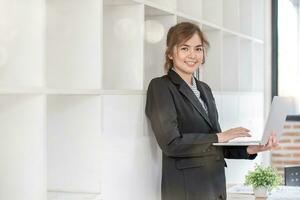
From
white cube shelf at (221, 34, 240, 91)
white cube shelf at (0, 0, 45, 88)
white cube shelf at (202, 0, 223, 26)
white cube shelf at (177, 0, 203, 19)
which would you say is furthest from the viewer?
white cube shelf at (221, 34, 240, 91)

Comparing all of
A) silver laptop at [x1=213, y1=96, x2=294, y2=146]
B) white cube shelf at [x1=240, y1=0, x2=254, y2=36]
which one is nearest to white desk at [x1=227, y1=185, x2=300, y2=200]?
silver laptop at [x1=213, y1=96, x2=294, y2=146]

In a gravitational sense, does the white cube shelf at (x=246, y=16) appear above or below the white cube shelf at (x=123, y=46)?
above

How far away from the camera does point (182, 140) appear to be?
287cm

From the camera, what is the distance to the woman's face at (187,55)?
119 inches

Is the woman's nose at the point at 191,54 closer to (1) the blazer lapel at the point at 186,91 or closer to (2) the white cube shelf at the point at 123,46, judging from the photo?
(1) the blazer lapel at the point at 186,91

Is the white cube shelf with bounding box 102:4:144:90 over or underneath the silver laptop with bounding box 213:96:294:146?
over

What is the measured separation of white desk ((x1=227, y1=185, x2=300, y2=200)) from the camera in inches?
136

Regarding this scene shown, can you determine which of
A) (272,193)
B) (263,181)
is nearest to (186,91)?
(263,181)

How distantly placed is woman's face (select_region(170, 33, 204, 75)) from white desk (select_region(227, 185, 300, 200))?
0.94 metres

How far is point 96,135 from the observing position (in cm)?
253

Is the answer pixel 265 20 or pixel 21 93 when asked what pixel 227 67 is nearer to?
pixel 265 20

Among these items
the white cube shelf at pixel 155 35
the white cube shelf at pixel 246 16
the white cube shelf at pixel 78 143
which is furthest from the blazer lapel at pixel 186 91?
the white cube shelf at pixel 246 16

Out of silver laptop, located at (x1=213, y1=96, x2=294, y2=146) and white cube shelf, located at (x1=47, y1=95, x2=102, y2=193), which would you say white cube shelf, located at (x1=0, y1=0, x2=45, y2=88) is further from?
silver laptop, located at (x1=213, y1=96, x2=294, y2=146)

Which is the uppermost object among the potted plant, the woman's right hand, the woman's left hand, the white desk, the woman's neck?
the woman's neck
